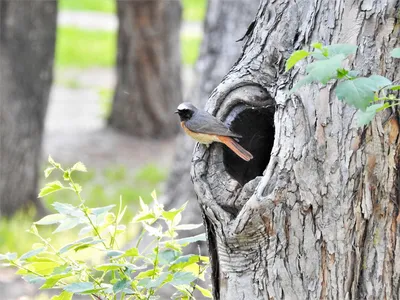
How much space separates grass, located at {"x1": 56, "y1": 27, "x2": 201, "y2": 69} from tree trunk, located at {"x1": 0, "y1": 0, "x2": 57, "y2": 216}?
7.18 m

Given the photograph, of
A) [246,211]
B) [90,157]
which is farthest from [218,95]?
[90,157]

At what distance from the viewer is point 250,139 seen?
127 inches

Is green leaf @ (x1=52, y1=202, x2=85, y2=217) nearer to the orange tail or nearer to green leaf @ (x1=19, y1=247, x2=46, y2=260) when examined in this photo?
green leaf @ (x1=19, y1=247, x2=46, y2=260)

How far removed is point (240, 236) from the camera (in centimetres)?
270

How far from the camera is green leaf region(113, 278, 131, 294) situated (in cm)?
258

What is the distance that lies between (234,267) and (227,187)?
0.29 meters

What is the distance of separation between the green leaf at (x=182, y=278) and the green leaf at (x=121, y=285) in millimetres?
153

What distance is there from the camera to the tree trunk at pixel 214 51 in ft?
21.2

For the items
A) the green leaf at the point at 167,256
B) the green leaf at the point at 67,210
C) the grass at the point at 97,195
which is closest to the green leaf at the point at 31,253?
the green leaf at the point at 67,210

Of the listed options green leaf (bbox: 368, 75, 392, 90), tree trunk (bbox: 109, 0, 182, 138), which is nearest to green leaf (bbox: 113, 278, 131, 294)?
green leaf (bbox: 368, 75, 392, 90)

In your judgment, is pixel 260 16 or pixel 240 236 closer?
pixel 240 236

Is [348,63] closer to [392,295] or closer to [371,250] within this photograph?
[371,250]

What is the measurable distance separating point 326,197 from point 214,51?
4.03 meters

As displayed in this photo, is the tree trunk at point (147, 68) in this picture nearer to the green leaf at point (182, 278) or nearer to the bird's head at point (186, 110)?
the bird's head at point (186, 110)
